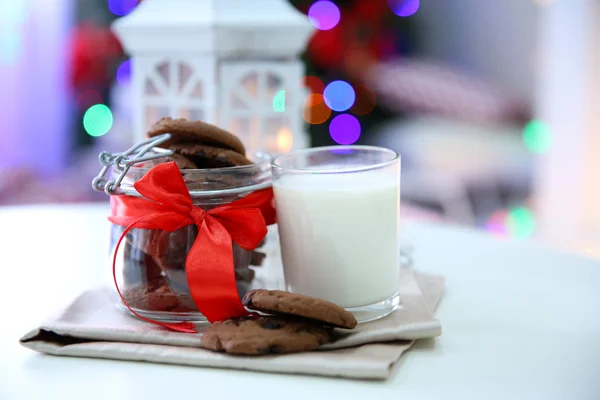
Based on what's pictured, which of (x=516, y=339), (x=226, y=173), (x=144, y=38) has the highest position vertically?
(x=144, y=38)

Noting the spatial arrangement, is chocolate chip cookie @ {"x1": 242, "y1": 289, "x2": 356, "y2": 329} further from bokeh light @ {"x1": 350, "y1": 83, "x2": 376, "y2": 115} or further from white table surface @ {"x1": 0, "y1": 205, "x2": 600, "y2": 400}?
bokeh light @ {"x1": 350, "y1": 83, "x2": 376, "y2": 115}

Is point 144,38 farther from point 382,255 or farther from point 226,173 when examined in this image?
point 382,255

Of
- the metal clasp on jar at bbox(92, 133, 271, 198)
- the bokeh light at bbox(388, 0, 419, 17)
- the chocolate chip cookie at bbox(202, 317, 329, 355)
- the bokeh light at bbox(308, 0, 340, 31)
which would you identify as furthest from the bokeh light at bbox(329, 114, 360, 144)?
the chocolate chip cookie at bbox(202, 317, 329, 355)

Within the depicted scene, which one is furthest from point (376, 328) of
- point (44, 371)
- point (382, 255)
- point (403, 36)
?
point (403, 36)

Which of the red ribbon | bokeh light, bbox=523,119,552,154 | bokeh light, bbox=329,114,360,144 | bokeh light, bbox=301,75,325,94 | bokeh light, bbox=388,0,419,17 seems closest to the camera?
the red ribbon

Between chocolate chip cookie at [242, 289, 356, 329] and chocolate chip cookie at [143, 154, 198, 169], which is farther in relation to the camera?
chocolate chip cookie at [143, 154, 198, 169]

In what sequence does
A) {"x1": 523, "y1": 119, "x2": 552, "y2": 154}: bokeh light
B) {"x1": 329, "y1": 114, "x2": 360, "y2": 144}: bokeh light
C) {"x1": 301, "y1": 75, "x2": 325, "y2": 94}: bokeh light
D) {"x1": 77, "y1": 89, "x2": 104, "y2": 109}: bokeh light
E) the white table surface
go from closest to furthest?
1. the white table surface
2. {"x1": 523, "y1": 119, "x2": 552, "y2": 154}: bokeh light
3. {"x1": 301, "y1": 75, "x2": 325, "y2": 94}: bokeh light
4. {"x1": 329, "y1": 114, "x2": 360, "y2": 144}: bokeh light
5. {"x1": 77, "y1": 89, "x2": 104, "y2": 109}: bokeh light
